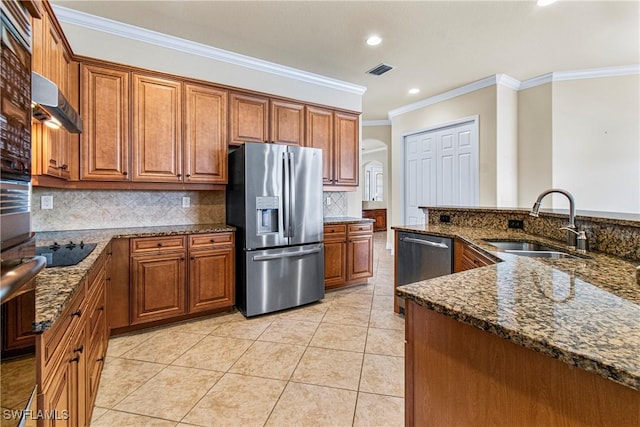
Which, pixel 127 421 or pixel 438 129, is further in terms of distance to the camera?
pixel 438 129

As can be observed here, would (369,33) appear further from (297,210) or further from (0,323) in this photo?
(0,323)

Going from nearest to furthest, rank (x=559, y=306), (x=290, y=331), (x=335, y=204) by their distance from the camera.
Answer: (x=559, y=306)
(x=290, y=331)
(x=335, y=204)

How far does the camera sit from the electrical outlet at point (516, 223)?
263cm

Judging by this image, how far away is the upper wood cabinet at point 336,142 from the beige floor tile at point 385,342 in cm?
198

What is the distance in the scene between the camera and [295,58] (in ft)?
11.4

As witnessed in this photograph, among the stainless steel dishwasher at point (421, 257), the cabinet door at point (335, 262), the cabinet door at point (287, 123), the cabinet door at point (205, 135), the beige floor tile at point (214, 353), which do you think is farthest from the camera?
the cabinet door at point (335, 262)

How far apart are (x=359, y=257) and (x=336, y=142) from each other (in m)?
1.52

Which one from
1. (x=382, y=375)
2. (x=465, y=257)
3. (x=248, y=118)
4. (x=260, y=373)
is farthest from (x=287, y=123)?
(x=382, y=375)

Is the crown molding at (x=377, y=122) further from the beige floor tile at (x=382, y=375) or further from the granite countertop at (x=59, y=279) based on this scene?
the beige floor tile at (x=382, y=375)

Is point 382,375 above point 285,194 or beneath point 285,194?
beneath

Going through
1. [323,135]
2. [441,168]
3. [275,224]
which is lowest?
[275,224]

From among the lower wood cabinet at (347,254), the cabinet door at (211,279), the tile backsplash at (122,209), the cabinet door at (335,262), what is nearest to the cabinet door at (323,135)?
the lower wood cabinet at (347,254)

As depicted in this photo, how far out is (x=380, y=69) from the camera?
382 centimetres

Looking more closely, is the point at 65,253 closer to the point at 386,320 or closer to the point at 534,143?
the point at 386,320
